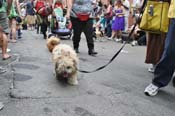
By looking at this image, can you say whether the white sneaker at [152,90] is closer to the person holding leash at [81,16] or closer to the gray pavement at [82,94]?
the gray pavement at [82,94]

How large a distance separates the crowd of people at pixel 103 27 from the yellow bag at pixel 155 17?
42 cm

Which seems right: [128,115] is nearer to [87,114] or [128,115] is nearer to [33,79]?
[87,114]

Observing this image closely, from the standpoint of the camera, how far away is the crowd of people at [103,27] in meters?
5.25

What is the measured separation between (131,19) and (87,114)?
42.4ft

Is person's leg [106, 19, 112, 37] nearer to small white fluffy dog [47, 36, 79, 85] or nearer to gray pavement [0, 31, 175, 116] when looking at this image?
gray pavement [0, 31, 175, 116]

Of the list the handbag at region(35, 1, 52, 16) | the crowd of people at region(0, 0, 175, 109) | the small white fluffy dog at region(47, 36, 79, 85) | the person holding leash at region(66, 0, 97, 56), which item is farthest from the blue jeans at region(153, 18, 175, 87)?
the handbag at region(35, 1, 52, 16)

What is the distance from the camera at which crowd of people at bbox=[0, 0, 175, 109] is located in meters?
5.25

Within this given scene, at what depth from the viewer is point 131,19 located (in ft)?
55.7

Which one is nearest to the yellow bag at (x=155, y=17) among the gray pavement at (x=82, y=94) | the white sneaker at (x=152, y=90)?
the gray pavement at (x=82, y=94)

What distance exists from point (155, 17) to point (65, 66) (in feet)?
5.56

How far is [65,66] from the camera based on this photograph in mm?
5652

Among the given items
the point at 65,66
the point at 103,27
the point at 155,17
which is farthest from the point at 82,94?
the point at 103,27

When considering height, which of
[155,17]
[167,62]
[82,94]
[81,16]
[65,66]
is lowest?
[82,94]

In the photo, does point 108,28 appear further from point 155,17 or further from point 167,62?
point 167,62
